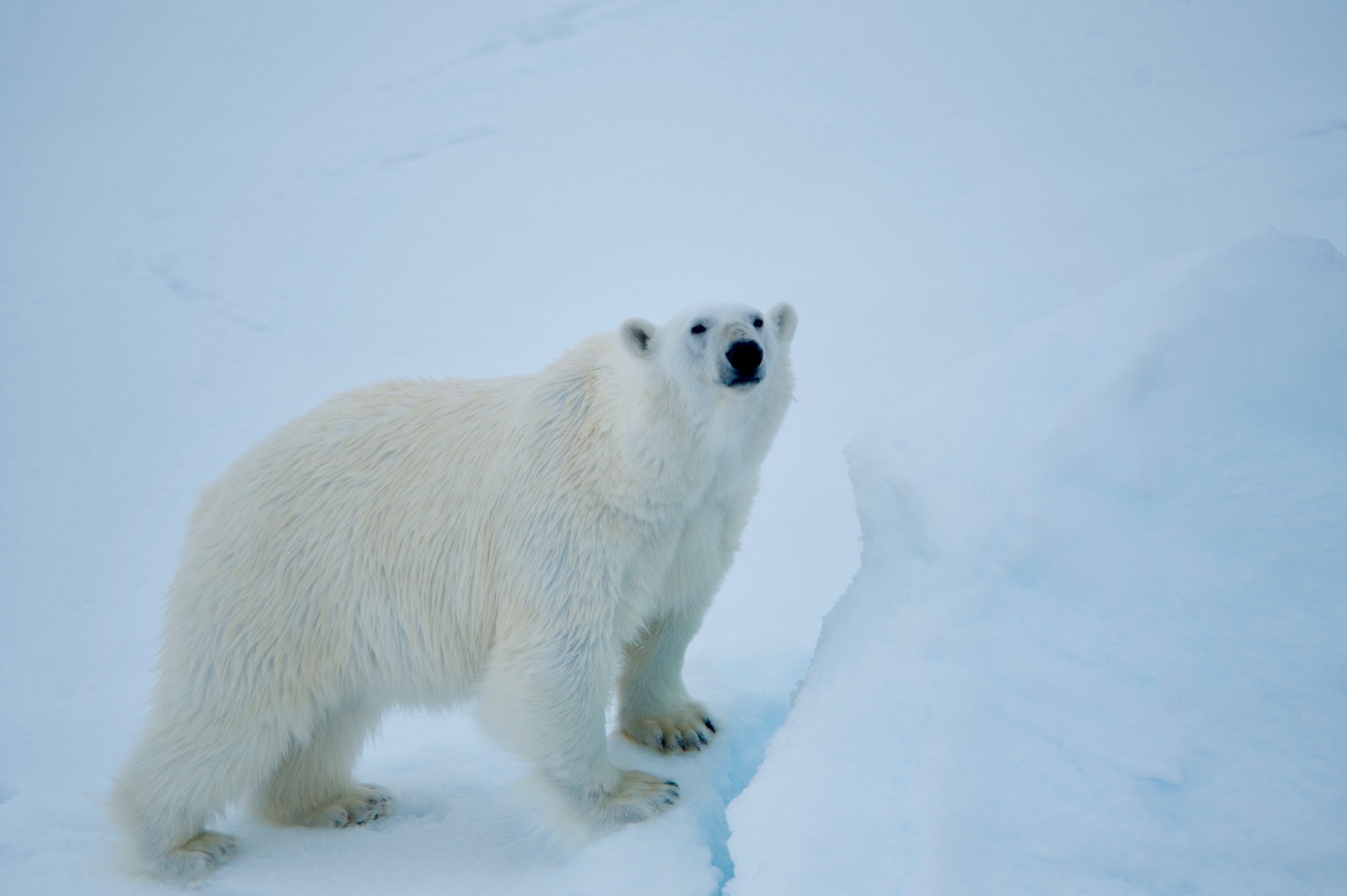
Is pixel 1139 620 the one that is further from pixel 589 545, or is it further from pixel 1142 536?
pixel 589 545

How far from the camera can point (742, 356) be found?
2.78 m

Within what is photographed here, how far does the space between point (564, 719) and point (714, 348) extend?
4.29ft

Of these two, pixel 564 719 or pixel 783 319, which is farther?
pixel 783 319

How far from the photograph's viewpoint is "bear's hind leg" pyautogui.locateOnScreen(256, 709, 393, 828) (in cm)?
340

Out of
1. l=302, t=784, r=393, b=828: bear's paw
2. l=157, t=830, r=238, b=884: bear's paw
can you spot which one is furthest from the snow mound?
l=157, t=830, r=238, b=884: bear's paw

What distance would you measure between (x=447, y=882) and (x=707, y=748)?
3.67ft

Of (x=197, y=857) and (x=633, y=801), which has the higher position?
(x=633, y=801)

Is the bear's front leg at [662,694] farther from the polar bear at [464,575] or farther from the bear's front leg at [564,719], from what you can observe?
the bear's front leg at [564,719]

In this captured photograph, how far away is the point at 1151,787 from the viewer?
195 cm

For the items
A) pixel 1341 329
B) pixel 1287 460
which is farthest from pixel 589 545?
pixel 1341 329

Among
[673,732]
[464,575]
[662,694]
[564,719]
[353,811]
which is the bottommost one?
[353,811]

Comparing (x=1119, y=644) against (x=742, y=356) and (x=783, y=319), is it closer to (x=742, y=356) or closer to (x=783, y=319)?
(x=742, y=356)

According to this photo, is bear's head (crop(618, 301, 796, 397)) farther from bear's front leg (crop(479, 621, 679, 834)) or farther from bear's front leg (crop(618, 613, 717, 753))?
bear's front leg (crop(618, 613, 717, 753))

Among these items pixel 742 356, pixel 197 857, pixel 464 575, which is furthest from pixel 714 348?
pixel 197 857
